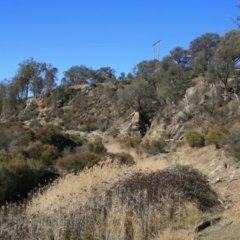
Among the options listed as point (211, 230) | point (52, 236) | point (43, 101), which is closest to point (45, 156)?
point (52, 236)

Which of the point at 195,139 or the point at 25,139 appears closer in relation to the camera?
the point at 25,139

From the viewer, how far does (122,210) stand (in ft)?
26.8

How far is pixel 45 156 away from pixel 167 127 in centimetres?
2173

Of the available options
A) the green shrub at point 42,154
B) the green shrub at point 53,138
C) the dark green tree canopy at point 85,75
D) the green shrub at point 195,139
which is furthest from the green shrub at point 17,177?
the dark green tree canopy at point 85,75

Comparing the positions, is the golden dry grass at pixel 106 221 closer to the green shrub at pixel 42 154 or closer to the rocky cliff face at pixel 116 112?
the green shrub at pixel 42 154

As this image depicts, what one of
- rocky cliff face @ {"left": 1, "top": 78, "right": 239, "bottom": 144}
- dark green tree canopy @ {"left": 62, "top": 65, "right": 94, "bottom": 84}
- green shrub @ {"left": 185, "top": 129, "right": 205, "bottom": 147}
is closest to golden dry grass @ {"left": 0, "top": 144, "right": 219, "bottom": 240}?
green shrub @ {"left": 185, "top": 129, "right": 205, "bottom": 147}

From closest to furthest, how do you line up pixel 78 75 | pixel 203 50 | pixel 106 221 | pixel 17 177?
1. pixel 106 221
2. pixel 17 177
3. pixel 203 50
4. pixel 78 75

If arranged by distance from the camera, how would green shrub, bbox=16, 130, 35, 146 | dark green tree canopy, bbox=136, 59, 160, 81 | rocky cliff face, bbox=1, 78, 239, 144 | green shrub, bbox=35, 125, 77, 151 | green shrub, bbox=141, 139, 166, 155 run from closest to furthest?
1. green shrub, bbox=16, 130, 35, 146
2. green shrub, bbox=35, 125, 77, 151
3. green shrub, bbox=141, 139, 166, 155
4. rocky cliff face, bbox=1, 78, 239, 144
5. dark green tree canopy, bbox=136, 59, 160, 81

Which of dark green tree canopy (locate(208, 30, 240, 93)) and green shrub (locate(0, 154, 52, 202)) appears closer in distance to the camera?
green shrub (locate(0, 154, 52, 202))

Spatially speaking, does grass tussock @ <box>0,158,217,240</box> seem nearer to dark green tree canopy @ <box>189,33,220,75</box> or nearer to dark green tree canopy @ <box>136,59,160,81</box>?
dark green tree canopy @ <box>189,33,220,75</box>

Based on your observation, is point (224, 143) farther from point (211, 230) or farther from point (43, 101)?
point (43, 101)

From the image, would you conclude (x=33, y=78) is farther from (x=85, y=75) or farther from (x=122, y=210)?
(x=122, y=210)

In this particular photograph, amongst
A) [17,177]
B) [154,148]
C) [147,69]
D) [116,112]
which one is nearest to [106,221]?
[17,177]

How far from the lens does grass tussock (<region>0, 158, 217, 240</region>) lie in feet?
25.0
